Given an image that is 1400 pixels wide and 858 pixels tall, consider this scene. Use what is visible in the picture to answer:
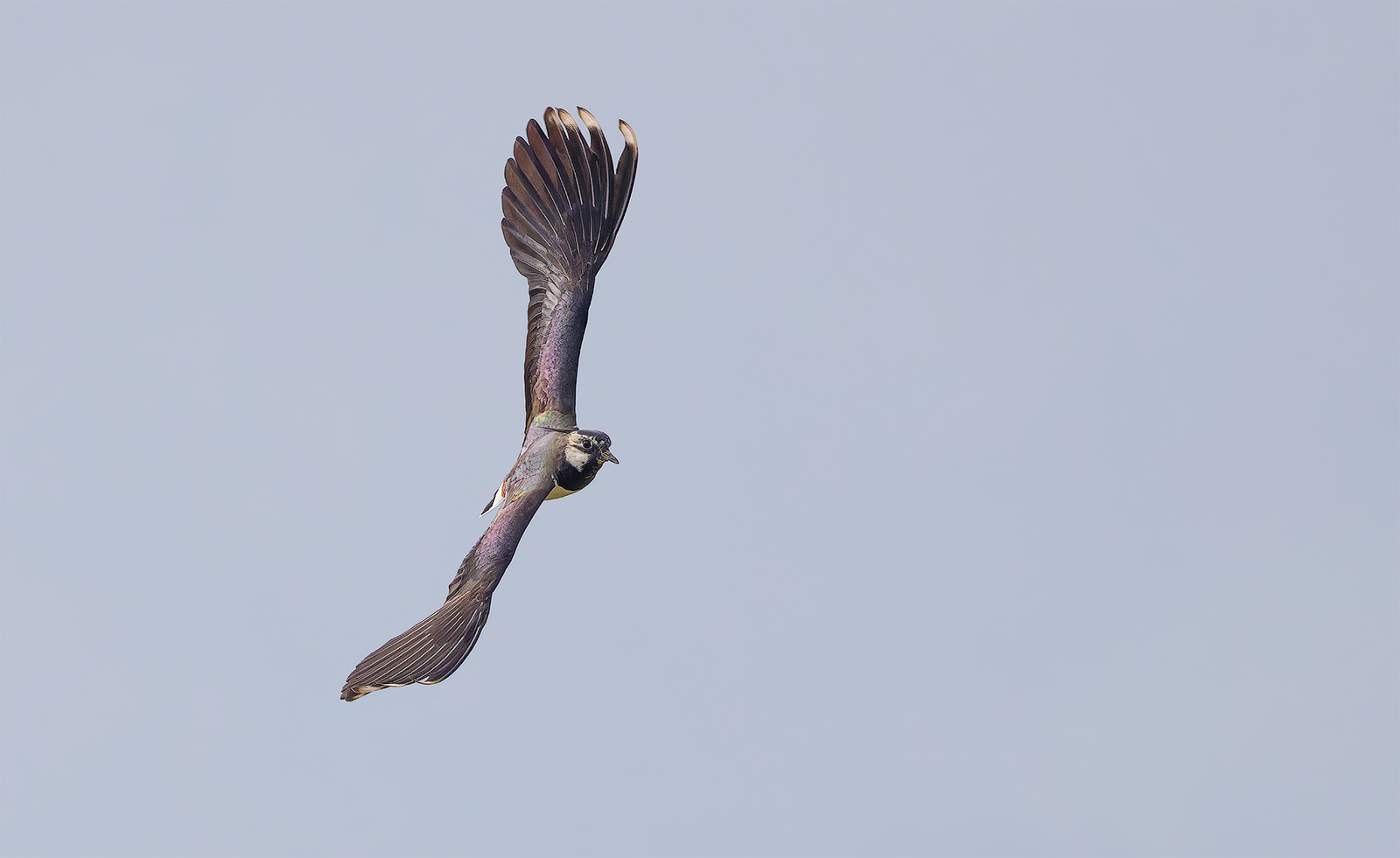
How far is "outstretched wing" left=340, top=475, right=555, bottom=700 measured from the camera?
81.2 feet

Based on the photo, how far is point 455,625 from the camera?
2600 centimetres

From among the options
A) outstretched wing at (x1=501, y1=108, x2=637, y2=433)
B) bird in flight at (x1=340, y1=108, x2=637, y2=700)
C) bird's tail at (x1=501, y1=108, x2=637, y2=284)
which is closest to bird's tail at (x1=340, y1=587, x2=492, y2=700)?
bird in flight at (x1=340, y1=108, x2=637, y2=700)

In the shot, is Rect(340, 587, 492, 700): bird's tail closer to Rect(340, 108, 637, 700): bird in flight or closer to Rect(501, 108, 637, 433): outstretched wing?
Rect(340, 108, 637, 700): bird in flight

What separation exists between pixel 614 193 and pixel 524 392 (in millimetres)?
3837

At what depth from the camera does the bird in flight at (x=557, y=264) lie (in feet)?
96.5

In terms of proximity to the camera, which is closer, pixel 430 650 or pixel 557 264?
pixel 430 650

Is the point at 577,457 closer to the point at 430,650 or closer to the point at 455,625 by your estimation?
the point at 455,625

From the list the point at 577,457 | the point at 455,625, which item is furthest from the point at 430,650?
the point at 577,457

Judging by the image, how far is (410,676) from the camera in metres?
24.7

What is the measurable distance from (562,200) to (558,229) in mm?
511

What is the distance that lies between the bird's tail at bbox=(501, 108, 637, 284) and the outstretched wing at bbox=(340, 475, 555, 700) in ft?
16.4

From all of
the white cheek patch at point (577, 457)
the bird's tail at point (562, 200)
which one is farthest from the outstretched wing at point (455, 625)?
the bird's tail at point (562, 200)

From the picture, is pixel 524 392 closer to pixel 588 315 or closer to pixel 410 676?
pixel 588 315

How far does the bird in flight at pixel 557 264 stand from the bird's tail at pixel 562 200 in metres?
0.02
